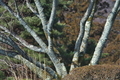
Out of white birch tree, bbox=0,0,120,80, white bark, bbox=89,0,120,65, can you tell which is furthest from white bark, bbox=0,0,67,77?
white bark, bbox=89,0,120,65

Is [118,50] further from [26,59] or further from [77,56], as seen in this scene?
[26,59]

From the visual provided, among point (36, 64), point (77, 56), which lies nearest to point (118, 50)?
point (77, 56)

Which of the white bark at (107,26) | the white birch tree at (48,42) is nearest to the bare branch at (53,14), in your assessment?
the white birch tree at (48,42)

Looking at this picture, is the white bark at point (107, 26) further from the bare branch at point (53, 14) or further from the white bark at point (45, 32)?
the bare branch at point (53, 14)

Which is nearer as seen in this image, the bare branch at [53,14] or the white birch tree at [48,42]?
the bare branch at [53,14]

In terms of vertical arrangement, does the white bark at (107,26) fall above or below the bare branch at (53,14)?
below

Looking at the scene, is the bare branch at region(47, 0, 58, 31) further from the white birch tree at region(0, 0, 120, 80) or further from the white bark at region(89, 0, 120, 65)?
the white bark at region(89, 0, 120, 65)

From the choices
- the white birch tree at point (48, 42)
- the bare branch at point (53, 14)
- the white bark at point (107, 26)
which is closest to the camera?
the bare branch at point (53, 14)

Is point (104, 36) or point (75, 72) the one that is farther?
point (104, 36)

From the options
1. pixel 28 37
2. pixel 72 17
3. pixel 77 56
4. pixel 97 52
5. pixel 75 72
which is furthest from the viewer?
pixel 72 17

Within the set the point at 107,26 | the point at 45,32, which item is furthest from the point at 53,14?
the point at 107,26

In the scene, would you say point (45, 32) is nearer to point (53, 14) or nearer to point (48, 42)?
point (48, 42)

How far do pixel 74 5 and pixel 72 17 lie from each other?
3.66ft

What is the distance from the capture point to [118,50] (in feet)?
59.0
